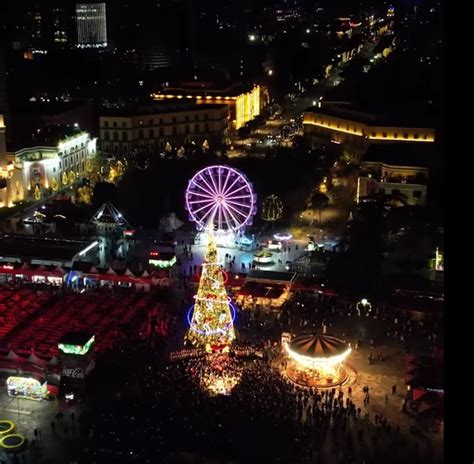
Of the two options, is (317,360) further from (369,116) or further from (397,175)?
(369,116)

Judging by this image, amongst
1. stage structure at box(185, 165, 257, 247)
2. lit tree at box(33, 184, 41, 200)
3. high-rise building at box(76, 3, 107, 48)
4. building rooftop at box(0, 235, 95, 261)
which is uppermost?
high-rise building at box(76, 3, 107, 48)

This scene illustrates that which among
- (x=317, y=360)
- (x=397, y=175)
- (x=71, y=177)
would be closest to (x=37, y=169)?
(x=71, y=177)

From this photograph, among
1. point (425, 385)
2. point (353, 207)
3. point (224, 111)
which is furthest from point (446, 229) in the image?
point (224, 111)

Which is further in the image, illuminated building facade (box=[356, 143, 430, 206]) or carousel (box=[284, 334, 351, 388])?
illuminated building facade (box=[356, 143, 430, 206])

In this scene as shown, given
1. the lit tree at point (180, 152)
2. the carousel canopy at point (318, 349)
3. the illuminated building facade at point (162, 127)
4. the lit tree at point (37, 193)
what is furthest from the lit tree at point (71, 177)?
the carousel canopy at point (318, 349)

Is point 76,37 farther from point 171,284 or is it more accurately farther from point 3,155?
point 171,284

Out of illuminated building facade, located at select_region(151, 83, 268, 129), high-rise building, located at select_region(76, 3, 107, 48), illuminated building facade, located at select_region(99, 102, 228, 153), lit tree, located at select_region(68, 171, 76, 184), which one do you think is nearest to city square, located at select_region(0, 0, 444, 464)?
illuminated building facade, located at select_region(99, 102, 228, 153)

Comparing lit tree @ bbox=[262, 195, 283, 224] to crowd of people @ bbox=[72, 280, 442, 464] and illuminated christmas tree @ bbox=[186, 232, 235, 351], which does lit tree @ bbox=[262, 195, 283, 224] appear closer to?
illuminated christmas tree @ bbox=[186, 232, 235, 351]
